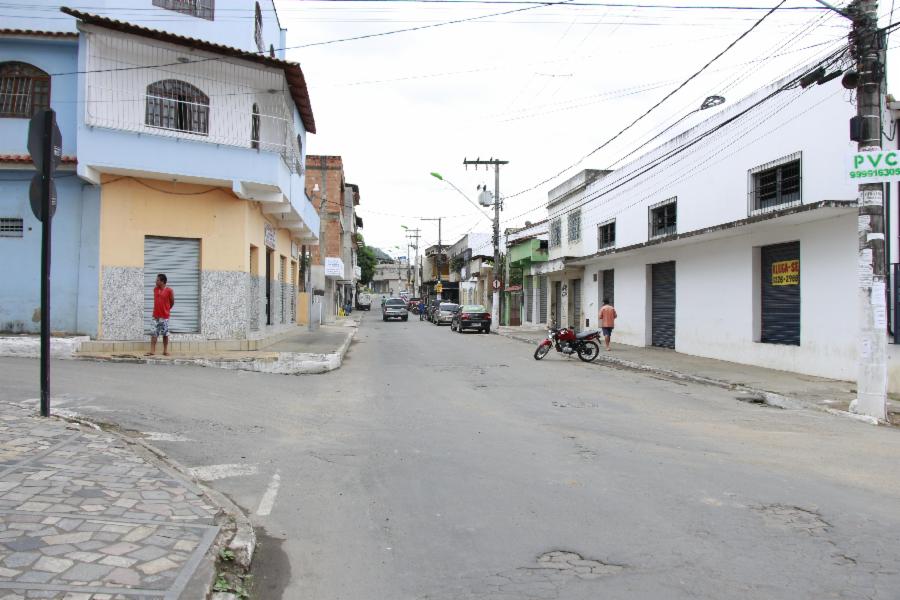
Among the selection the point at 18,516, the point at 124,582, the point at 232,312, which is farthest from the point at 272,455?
the point at 232,312

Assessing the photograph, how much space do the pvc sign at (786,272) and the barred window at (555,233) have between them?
1619 cm

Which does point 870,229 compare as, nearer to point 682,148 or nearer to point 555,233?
point 682,148

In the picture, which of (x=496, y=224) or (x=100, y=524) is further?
(x=496, y=224)

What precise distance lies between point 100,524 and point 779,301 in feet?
50.5

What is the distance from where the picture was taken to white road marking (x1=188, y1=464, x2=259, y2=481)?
5.88 m

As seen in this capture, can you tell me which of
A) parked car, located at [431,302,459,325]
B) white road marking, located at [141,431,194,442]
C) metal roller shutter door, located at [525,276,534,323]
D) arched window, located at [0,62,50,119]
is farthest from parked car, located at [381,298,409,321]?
white road marking, located at [141,431,194,442]

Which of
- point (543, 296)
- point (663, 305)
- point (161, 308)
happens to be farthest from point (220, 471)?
point (543, 296)

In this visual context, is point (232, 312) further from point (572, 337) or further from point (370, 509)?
point (370, 509)

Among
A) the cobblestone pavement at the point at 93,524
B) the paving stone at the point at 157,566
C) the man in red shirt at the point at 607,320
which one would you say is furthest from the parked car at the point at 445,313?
the paving stone at the point at 157,566

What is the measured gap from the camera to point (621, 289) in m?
24.5

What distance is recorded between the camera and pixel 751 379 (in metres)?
13.7

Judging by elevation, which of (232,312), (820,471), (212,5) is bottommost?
(820,471)

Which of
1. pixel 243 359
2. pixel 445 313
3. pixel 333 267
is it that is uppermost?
pixel 333 267

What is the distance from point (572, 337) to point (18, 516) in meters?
15.2
